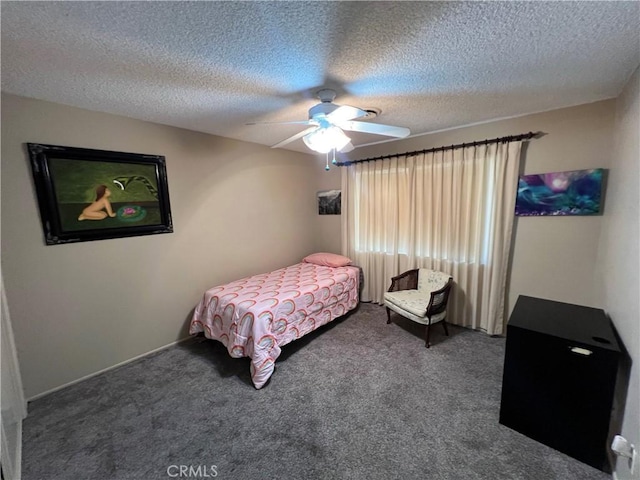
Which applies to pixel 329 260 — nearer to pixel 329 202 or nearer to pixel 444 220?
pixel 329 202

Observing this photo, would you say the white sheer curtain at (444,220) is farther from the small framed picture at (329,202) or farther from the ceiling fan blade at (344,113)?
the ceiling fan blade at (344,113)

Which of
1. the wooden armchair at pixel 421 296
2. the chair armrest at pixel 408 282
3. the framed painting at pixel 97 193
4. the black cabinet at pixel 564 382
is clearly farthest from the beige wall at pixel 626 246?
the framed painting at pixel 97 193

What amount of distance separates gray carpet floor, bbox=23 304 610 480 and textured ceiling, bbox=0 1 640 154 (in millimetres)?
2382

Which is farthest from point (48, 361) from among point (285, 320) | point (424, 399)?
point (424, 399)

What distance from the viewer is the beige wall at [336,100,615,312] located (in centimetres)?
224

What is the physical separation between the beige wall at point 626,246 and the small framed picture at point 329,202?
2.95 m

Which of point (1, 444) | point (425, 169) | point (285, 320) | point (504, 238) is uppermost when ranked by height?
point (425, 169)

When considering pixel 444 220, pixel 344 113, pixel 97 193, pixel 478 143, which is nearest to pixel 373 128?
pixel 344 113

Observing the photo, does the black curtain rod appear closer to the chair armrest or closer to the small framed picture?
the small framed picture

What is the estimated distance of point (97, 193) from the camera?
225 cm

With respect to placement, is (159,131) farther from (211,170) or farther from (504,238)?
(504,238)

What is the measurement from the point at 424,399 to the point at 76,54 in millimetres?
→ 3228

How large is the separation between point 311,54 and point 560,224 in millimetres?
2740

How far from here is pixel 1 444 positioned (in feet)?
4.48
